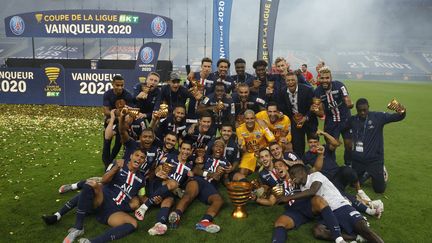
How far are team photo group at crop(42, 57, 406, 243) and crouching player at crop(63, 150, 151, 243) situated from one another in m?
0.01

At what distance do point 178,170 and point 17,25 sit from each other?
2336 centimetres

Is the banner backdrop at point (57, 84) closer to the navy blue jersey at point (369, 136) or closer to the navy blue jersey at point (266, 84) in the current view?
the navy blue jersey at point (266, 84)

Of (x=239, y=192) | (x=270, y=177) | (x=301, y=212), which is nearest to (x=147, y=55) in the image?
(x=270, y=177)

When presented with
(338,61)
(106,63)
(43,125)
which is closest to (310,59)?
(338,61)

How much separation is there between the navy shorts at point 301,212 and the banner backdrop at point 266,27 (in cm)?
1253

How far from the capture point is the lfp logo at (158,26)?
73.9 ft

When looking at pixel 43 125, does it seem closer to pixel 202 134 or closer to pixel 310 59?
pixel 202 134

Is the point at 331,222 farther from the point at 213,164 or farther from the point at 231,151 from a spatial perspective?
the point at 231,151

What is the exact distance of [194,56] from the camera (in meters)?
74.5

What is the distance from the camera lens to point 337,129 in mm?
7176

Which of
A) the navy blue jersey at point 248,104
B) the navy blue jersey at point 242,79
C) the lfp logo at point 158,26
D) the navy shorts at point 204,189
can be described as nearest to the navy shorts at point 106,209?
the navy shorts at point 204,189

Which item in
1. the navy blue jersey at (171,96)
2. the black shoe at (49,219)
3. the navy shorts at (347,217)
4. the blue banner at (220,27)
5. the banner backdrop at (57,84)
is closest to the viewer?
the navy shorts at (347,217)

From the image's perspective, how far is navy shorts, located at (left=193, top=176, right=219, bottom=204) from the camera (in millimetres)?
5707

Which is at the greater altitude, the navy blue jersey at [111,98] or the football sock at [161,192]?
the navy blue jersey at [111,98]
